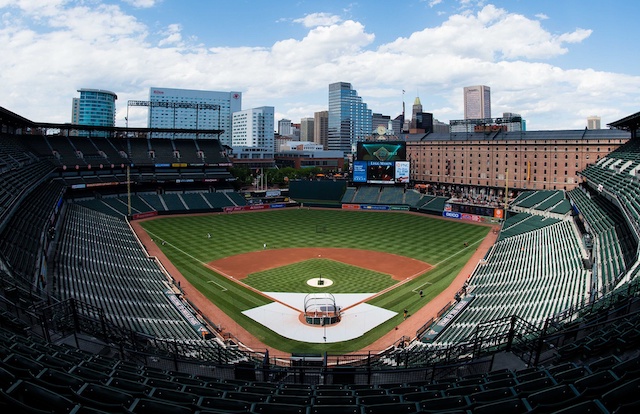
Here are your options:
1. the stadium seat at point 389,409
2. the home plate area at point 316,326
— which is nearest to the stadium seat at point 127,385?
the stadium seat at point 389,409

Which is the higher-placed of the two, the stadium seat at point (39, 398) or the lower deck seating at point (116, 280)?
the stadium seat at point (39, 398)

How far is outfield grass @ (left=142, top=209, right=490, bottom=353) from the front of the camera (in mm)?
34750

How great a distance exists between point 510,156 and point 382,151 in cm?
3296

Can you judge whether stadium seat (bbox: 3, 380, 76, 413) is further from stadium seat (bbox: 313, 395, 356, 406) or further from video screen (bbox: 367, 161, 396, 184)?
Result: video screen (bbox: 367, 161, 396, 184)

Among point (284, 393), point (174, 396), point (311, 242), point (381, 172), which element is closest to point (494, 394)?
point (284, 393)


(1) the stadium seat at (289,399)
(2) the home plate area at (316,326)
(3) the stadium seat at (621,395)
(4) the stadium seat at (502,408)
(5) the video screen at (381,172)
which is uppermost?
(5) the video screen at (381,172)

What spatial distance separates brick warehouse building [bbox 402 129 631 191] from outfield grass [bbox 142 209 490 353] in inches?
1087

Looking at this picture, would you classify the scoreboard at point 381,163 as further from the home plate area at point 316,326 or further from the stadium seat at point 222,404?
the stadium seat at point 222,404

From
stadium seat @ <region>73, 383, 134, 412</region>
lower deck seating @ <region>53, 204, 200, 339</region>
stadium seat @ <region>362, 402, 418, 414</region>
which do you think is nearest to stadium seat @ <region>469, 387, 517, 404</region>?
stadium seat @ <region>362, 402, 418, 414</region>

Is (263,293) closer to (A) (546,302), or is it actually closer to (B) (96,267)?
(B) (96,267)

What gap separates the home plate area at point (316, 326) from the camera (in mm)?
29859

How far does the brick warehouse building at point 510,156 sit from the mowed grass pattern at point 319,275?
167 feet

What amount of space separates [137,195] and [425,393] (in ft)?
279

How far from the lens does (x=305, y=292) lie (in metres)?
38.2
